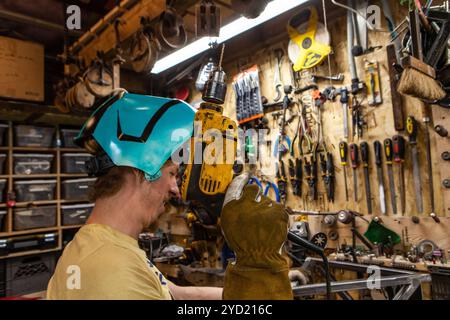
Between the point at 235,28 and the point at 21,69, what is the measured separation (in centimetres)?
267

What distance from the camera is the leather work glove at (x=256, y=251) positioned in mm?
842

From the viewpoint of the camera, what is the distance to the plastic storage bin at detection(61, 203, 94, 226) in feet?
14.0

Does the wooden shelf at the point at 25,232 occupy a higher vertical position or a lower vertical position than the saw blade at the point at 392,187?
lower

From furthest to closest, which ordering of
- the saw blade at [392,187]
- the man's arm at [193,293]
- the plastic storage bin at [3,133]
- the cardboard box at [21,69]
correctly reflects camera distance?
the plastic storage bin at [3,133]
the cardboard box at [21,69]
the saw blade at [392,187]
the man's arm at [193,293]

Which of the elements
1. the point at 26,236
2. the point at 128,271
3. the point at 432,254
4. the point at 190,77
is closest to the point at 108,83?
the point at 190,77

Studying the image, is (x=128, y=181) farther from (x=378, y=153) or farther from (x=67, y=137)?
(x=67, y=137)

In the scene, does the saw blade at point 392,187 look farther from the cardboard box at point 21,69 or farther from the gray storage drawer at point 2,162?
the gray storage drawer at point 2,162

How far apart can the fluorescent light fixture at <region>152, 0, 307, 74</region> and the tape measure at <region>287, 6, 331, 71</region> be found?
0.50 m

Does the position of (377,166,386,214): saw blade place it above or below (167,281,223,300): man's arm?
above

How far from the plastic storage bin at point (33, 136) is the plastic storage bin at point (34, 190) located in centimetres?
49

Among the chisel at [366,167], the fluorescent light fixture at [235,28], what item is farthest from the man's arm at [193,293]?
the chisel at [366,167]

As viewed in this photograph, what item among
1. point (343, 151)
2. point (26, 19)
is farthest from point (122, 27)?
point (343, 151)

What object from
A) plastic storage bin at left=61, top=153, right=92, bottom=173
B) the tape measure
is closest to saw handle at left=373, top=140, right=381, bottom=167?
the tape measure

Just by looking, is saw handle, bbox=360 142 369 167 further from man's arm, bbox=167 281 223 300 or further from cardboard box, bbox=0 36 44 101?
cardboard box, bbox=0 36 44 101
